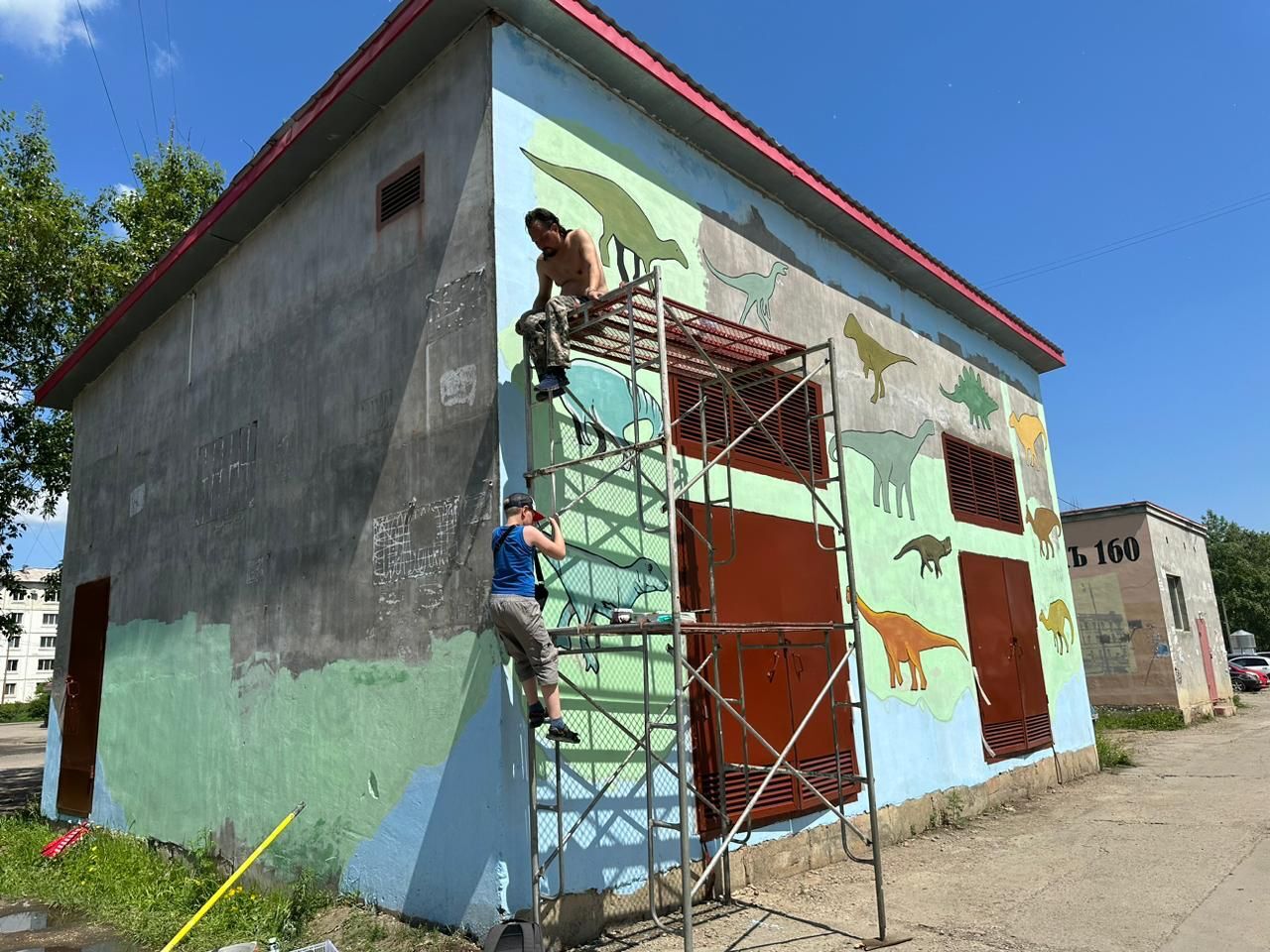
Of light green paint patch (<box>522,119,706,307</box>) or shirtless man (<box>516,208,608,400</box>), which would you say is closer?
shirtless man (<box>516,208,608,400</box>)

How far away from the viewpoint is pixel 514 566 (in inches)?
197

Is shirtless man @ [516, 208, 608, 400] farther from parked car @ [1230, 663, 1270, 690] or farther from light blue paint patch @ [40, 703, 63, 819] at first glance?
parked car @ [1230, 663, 1270, 690]

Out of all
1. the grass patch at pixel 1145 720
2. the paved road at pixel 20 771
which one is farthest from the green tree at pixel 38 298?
the grass patch at pixel 1145 720

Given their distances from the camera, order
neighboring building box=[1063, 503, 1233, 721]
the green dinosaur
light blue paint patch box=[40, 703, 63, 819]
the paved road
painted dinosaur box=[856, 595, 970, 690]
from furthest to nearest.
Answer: neighboring building box=[1063, 503, 1233, 721]
the paved road
the green dinosaur
light blue paint patch box=[40, 703, 63, 819]
painted dinosaur box=[856, 595, 970, 690]

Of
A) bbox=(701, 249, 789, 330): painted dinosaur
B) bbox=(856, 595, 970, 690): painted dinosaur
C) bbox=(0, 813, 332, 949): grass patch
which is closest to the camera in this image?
bbox=(0, 813, 332, 949): grass patch

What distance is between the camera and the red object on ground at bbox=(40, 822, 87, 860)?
8529 millimetres

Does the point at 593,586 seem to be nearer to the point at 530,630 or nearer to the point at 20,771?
the point at 530,630

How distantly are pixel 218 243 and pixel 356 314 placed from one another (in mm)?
3189

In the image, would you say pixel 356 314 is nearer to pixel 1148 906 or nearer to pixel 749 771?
pixel 749 771

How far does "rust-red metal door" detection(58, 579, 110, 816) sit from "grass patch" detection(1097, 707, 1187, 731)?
19.1m

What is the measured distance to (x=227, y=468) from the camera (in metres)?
8.54

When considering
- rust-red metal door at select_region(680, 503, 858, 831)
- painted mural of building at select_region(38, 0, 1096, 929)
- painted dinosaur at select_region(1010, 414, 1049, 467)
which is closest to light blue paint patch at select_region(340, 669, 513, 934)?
painted mural of building at select_region(38, 0, 1096, 929)

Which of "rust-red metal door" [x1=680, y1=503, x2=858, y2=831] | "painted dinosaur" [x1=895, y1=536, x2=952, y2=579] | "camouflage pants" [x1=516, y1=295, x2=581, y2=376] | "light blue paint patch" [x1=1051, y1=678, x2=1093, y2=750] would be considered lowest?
"light blue paint patch" [x1=1051, y1=678, x2=1093, y2=750]

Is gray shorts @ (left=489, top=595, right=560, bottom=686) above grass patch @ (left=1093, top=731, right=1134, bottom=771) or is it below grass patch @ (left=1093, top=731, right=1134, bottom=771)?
above
